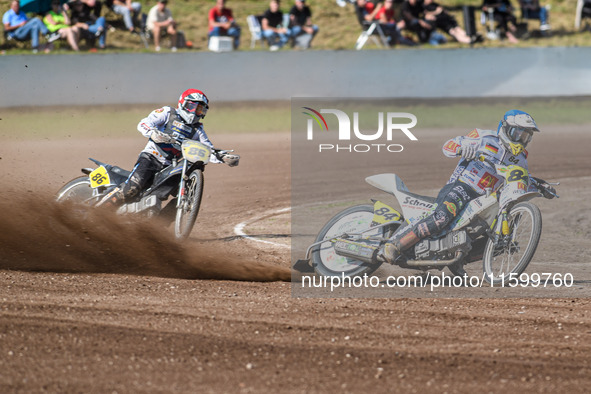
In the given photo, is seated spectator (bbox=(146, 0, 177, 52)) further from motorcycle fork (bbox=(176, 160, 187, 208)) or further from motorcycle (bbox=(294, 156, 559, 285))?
motorcycle (bbox=(294, 156, 559, 285))

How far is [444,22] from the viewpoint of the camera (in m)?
21.7

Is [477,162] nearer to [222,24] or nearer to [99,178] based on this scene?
[99,178]

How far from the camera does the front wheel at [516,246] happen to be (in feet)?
23.1

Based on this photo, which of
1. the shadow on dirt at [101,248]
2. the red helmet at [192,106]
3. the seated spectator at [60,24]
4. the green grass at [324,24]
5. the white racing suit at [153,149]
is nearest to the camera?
the shadow on dirt at [101,248]

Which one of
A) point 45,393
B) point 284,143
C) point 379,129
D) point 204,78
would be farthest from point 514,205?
point 204,78

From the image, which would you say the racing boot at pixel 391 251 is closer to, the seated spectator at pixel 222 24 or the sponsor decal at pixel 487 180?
the sponsor decal at pixel 487 180

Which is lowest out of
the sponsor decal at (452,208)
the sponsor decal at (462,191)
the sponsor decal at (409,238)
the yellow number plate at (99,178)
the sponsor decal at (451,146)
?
the yellow number plate at (99,178)

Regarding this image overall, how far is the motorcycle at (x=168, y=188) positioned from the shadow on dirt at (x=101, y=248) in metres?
0.16

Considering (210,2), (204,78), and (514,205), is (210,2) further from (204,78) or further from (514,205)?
(514,205)

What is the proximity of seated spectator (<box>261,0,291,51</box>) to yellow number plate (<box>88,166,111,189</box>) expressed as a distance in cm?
1196

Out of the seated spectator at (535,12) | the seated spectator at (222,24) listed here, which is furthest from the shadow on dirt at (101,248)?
the seated spectator at (535,12)

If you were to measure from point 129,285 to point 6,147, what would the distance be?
27.9ft

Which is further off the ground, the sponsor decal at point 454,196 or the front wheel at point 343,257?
the sponsor decal at point 454,196

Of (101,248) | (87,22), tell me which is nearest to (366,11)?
(87,22)
